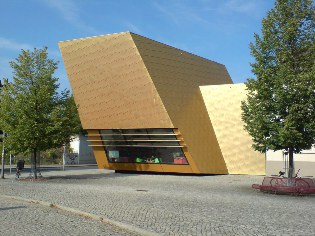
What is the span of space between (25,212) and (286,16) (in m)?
14.5

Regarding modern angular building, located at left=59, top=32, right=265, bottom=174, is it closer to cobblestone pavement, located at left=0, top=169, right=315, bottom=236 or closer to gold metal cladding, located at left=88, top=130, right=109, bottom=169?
gold metal cladding, located at left=88, top=130, right=109, bottom=169

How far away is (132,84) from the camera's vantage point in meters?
29.2

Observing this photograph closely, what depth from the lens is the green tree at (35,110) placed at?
83.0 feet

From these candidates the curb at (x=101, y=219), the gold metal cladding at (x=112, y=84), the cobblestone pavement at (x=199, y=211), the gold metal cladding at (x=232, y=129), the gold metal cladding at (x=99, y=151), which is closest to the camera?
the curb at (x=101, y=219)

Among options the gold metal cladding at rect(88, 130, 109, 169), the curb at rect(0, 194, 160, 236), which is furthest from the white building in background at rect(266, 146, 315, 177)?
the curb at rect(0, 194, 160, 236)

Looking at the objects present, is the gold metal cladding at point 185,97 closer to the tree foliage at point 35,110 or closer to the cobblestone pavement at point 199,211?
the tree foliage at point 35,110

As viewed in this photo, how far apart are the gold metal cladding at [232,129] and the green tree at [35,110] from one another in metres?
11.4

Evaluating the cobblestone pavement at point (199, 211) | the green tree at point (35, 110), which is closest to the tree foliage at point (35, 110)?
the green tree at point (35, 110)

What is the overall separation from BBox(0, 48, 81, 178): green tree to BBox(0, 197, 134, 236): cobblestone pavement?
12729mm

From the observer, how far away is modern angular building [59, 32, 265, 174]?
94.4 feet

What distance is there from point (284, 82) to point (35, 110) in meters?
15.5

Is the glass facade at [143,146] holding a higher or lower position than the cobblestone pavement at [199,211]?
higher

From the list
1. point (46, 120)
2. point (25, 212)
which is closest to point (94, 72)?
point (46, 120)

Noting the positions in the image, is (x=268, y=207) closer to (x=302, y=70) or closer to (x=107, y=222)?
(x=107, y=222)
